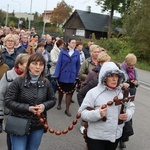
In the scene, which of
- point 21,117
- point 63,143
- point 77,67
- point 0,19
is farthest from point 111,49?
point 0,19

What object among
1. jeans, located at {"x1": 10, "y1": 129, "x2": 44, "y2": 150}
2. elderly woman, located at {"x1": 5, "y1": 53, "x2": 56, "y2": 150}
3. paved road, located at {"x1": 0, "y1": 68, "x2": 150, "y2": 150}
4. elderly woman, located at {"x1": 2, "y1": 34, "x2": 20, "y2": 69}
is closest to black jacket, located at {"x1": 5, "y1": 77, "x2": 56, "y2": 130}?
elderly woman, located at {"x1": 5, "y1": 53, "x2": 56, "y2": 150}

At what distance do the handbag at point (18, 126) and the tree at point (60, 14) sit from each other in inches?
2600

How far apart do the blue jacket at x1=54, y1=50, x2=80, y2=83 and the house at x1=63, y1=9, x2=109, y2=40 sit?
163 ft

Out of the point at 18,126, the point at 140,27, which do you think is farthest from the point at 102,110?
the point at 140,27

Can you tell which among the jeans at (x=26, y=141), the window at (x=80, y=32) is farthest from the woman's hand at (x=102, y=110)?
the window at (x=80, y=32)

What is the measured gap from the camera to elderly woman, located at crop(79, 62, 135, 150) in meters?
3.25

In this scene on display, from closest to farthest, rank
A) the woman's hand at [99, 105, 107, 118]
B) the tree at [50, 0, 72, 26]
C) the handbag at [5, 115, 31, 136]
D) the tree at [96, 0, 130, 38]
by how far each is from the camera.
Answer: the woman's hand at [99, 105, 107, 118] < the handbag at [5, 115, 31, 136] < the tree at [96, 0, 130, 38] < the tree at [50, 0, 72, 26]

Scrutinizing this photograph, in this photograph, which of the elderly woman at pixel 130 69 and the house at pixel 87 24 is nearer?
the elderly woman at pixel 130 69

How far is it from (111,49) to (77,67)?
25.5 metres

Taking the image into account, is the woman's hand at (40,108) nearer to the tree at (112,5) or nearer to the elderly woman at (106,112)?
the elderly woman at (106,112)

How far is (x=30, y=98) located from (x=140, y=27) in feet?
74.6

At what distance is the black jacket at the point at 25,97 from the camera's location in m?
3.21

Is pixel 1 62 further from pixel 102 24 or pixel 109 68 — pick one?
pixel 102 24

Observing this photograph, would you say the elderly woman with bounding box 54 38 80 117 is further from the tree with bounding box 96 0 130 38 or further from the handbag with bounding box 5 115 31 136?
the tree with bounding box 96 0 130 38
